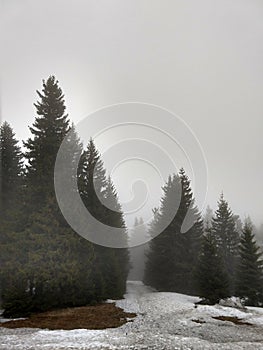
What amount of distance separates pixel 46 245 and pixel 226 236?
80.1ft

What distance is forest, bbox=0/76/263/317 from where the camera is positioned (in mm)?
16656

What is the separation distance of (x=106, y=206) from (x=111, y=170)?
21.2ft

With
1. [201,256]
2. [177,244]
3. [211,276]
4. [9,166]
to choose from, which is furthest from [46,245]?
[177,244]

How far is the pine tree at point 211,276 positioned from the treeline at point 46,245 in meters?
7.34

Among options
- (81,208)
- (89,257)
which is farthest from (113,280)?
(81,208)

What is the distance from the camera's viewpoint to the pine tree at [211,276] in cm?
2177

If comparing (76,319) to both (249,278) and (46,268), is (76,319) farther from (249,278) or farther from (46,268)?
(249,278)

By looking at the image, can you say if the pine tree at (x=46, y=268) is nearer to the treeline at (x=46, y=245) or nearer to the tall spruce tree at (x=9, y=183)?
the treeline at (x=46, y=245)

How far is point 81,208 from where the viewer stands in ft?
67.3

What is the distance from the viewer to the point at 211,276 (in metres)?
22.5

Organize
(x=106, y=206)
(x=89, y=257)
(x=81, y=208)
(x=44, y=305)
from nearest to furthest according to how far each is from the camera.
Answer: (x=44, y=305) < (x=89, y=257) < (x=81, y=208) < (x=106, y=206)

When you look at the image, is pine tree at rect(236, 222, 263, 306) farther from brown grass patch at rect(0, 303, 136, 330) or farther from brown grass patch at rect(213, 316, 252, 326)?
brown grass patch at rect(0, 303, 136, 330)

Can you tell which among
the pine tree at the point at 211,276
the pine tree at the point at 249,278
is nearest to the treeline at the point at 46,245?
the pine tree at the point at 211,276

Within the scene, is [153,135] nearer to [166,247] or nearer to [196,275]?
[166,247]
